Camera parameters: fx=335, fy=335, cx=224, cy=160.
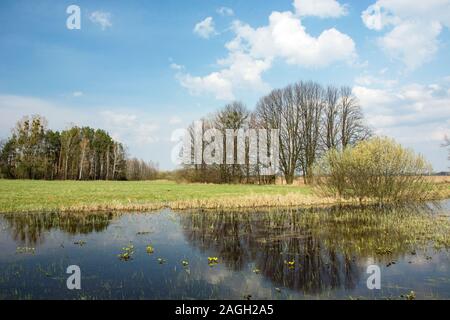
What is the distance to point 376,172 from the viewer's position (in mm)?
26031

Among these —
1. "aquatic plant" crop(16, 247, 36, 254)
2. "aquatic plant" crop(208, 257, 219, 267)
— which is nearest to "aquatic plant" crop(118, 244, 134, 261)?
"aquatic plant" crop(208, 257, 219, 267)

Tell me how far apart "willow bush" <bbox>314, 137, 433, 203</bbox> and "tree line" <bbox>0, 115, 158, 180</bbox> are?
2517 inches

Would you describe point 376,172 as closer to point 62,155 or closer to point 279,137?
point 279,137

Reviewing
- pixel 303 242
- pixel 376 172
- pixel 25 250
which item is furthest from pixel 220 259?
pixel 376 172

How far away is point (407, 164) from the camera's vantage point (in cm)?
2634

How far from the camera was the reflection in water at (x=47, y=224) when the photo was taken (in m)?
13.7

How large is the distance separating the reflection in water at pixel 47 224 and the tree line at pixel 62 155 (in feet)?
197

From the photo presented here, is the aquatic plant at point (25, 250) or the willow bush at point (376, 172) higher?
the willow bush at point (376, 172)

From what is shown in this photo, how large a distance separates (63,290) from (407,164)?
26157 mm

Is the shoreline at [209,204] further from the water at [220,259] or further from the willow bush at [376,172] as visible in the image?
the water at [220,259]

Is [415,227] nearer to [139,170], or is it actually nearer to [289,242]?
[289,242]

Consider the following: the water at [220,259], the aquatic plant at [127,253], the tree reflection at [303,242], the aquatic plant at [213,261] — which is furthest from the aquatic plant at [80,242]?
the aquatic plant at [213,261]

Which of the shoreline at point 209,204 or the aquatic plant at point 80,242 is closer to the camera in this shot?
the aquatic plant at point 80,242
